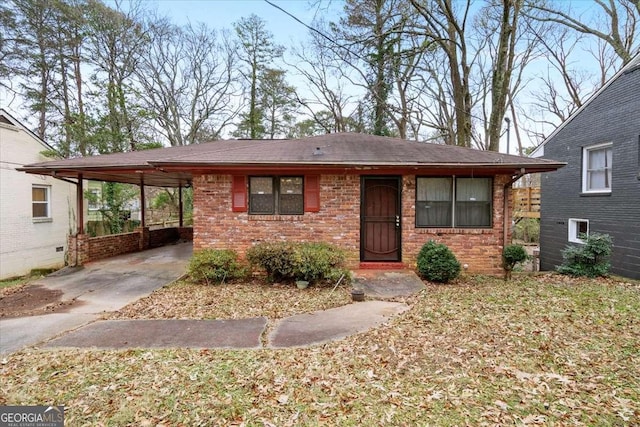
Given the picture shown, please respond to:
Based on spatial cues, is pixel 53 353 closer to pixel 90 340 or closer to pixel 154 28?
pixel 90 340

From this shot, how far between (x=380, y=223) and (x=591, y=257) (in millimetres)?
4579


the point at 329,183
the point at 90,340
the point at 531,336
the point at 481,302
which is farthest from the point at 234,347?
the point at 329,183

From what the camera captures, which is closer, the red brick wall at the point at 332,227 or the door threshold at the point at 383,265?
the red brick wall at the point at 332,227

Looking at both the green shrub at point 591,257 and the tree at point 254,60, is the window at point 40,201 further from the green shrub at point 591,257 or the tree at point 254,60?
the green shrub at point 591,257

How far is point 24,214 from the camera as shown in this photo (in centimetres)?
1109

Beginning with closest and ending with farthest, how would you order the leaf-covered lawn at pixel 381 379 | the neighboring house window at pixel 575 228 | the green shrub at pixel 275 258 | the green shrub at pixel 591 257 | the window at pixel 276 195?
the leaf-covered lawn at pixel 381 379 < the green shrub at pixel 275 258 < the green shrub at pixel 591 257 < the window at pixel 276 195 < the neighboring house window at pixel 575 228

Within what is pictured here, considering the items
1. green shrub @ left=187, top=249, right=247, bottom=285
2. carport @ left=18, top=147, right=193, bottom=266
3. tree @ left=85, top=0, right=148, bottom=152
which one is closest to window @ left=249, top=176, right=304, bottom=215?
green shrub @ left=187, top=249, right=247, bottom=285

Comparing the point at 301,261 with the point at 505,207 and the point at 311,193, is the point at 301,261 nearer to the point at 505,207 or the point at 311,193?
the point at 311,193

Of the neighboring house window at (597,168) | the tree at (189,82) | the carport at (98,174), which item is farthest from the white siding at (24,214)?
the neighboring house window at (597,168)

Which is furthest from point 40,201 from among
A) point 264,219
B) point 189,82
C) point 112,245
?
point 189,82

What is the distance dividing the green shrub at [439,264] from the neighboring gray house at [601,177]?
17.8ft

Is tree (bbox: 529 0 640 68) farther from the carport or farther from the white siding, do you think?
the white siding

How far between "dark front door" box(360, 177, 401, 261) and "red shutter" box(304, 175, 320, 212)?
1.19 metres

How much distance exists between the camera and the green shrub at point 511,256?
6.88 metres
